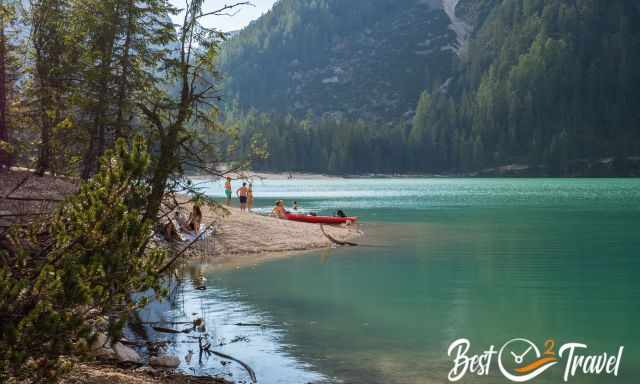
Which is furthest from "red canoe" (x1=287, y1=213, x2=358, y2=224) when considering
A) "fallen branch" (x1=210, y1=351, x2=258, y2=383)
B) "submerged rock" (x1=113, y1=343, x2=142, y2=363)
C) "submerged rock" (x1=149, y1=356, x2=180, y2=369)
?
"submerged rock" (x1=113, y1=343, x2=142, y2=363)

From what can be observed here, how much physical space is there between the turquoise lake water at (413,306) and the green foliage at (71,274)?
4688 mm

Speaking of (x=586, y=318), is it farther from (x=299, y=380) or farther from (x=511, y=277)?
(x=299, y=380)

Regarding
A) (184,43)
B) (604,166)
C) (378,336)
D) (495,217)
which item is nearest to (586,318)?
(378,336)

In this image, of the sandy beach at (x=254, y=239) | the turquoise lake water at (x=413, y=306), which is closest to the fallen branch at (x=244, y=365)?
the turquoise lake water at (x=413, y=306)

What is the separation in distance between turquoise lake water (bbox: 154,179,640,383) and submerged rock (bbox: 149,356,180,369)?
211 mm

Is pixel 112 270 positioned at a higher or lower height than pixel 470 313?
higher

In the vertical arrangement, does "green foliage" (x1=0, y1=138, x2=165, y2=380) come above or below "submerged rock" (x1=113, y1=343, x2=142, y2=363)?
above

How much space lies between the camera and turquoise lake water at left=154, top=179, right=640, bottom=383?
1198cm

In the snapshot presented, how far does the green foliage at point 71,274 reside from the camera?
20.0 feet

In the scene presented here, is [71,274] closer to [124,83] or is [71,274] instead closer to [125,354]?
[125,354]

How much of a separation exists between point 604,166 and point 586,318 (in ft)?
639

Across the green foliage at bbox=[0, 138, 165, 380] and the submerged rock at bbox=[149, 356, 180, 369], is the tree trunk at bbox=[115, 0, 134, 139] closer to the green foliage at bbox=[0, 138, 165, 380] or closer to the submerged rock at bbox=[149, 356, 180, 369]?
the submerged rock at bbox=[149, 356, 180, 369]

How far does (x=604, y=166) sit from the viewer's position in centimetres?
19300

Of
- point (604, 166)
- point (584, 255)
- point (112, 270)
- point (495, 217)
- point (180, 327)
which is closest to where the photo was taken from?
point (112, 270)
